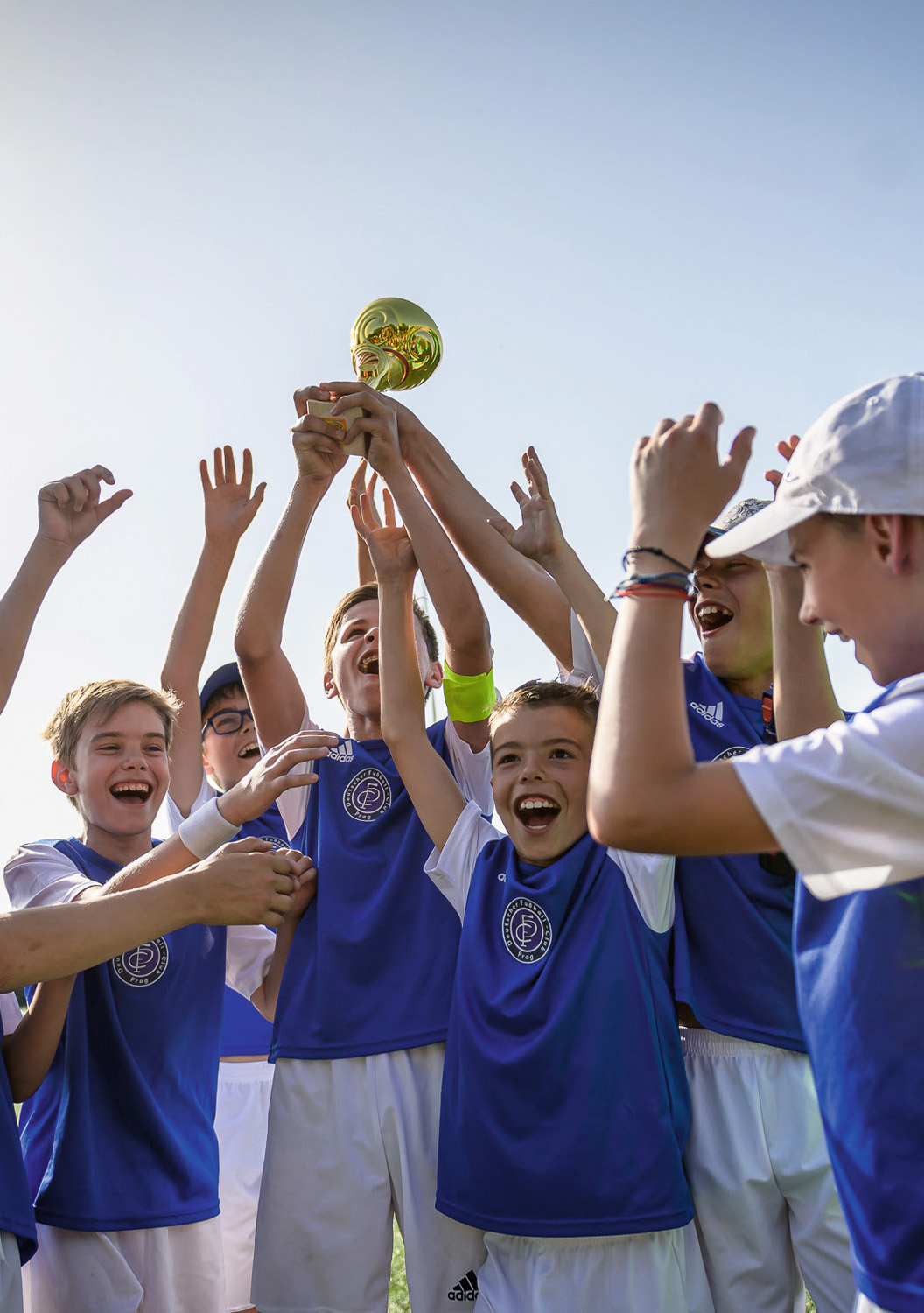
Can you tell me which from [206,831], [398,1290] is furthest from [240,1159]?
[206,831]

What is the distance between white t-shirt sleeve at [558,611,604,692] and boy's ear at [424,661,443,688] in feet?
1.91

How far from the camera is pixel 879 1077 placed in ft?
5.61

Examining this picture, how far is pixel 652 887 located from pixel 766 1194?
33.0 inches

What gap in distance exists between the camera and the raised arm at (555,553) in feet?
11.1

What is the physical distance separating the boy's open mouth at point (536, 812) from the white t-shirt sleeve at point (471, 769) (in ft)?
1.38

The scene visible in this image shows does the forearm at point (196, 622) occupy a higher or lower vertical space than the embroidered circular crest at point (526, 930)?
higher

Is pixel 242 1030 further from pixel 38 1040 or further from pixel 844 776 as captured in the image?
pixel 844 776

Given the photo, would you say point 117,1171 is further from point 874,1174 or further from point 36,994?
point 874,1174

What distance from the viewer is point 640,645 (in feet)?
5.58

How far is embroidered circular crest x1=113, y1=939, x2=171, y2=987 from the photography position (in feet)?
11.0

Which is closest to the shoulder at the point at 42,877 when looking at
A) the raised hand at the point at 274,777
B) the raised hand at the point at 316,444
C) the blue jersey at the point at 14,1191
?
the raised hand at the point at 274,777

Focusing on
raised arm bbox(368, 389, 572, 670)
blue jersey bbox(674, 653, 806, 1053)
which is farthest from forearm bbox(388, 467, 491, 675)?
blue jersey bbox(674, 653, 806, 1053)

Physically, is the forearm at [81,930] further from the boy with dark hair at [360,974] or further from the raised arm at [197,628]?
the raised arm at [197,628]

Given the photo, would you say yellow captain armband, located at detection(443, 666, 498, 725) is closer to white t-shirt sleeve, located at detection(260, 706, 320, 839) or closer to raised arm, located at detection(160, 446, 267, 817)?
white t-shirt sleeve, located at detection(260, 706, 320, 839)
